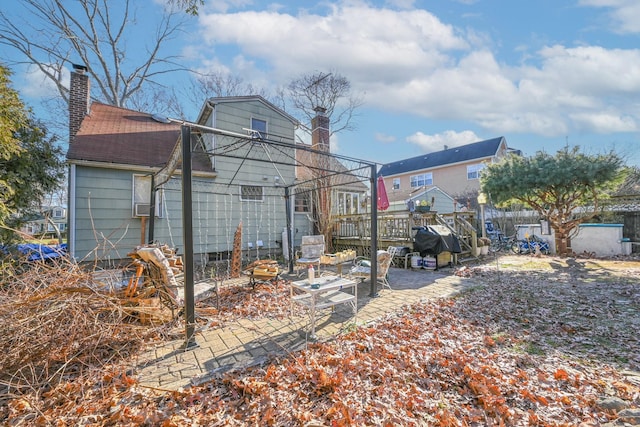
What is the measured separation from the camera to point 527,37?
27.8ft

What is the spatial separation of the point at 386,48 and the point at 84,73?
1065 cm

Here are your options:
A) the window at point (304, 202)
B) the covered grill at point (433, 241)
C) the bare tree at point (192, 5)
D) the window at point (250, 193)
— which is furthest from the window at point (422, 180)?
the bare tree at point (192, 5)

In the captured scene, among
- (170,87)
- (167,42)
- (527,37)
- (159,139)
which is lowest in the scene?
(159,139)

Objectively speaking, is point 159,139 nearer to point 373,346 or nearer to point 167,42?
point 167,42

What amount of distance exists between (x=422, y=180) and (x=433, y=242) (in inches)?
778

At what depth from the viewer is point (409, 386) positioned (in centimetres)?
281

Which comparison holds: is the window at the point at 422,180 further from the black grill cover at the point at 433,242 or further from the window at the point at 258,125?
the window at the point at 258,125

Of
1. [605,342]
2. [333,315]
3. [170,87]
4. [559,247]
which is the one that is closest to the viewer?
[605,342]

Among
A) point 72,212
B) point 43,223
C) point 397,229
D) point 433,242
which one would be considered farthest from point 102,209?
point 433,242

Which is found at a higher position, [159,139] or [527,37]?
[527,37]

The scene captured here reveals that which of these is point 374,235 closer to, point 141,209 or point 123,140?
point 141,209

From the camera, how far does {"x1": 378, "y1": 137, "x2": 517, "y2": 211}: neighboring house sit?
22.4 meters

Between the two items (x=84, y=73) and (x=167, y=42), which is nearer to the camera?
(x=84, y=73)

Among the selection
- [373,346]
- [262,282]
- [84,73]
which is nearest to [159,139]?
[84,73]
